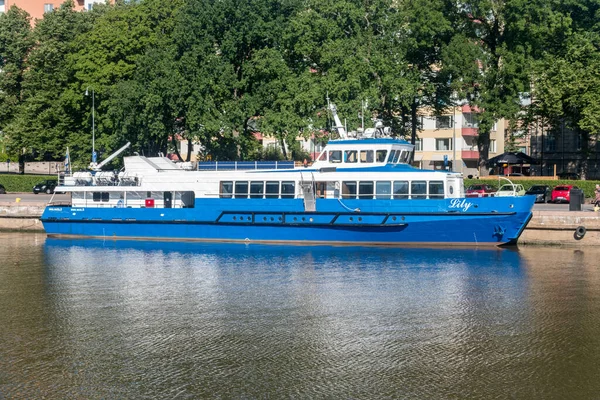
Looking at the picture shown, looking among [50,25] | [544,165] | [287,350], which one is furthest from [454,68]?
[287,350]

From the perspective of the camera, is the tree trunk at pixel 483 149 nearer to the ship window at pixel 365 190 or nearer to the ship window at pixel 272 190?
the ship window at pixel 365 190

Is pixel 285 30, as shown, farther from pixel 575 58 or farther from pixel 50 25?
pixel 50 25

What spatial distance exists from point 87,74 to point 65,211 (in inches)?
1188

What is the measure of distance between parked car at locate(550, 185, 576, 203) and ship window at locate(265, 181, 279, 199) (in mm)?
26660

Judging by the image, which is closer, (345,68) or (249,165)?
(249,165)

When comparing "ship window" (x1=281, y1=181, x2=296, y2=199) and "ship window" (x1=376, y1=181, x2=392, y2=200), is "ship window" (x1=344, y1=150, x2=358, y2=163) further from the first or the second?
"ship window" (x1=281, y1=181, x2=296, y2=199)

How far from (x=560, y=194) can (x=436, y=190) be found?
2341 cm

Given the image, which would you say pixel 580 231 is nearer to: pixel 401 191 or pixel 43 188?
pixel 401 191

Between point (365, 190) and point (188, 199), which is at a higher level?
point (365, 190)

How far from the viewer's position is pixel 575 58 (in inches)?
2766

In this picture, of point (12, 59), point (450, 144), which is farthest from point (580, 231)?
point (12, 59)

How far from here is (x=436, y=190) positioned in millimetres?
44188

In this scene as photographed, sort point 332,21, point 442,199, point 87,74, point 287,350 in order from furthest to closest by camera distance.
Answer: point 87,74 < point 332,21 < point 442,199 < point 287,350

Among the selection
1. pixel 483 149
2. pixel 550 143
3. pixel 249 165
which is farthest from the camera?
pixel 550 143
